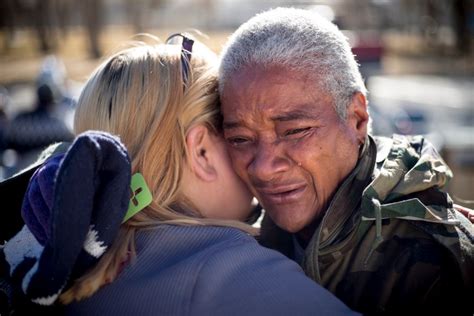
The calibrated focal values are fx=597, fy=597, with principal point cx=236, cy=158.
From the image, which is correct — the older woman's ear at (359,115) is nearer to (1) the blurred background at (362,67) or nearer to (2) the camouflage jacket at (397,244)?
(2) the camouflage jacket at (397,244)

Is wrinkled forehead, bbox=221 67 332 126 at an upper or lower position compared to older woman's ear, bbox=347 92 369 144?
upper

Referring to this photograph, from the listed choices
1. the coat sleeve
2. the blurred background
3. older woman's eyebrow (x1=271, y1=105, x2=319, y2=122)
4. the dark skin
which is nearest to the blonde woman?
the coat sleeve

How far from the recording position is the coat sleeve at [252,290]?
1940mm

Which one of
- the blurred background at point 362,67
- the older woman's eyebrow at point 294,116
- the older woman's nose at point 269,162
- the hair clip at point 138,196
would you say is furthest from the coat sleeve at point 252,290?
the blurred background at point 362,67

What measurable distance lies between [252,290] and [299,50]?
1046mm

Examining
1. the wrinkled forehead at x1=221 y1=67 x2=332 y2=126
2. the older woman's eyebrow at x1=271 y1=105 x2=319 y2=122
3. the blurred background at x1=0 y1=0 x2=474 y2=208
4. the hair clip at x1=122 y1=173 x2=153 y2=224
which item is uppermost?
the wrinkled forehead at x1=221 y1=67 x2=332 y2=126

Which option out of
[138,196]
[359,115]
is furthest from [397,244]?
[138,196]

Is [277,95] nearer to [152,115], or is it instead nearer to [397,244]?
[152,115]

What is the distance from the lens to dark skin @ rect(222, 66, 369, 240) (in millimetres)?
2512

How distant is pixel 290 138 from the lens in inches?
101

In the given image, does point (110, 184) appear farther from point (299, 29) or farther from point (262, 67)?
point (299, 29)

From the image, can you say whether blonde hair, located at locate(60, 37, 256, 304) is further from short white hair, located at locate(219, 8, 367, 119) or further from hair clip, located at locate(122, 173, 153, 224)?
short white hair, located at locate(219, 8, 367, 119)

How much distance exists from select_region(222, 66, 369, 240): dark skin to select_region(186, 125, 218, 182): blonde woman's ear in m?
0.09

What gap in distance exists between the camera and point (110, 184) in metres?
1.90
